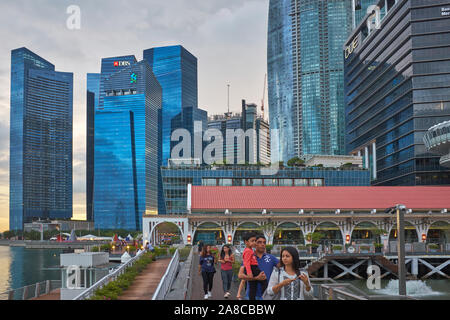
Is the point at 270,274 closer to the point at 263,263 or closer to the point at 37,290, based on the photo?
the point at 263,263

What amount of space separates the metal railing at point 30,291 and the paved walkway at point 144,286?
239 inches

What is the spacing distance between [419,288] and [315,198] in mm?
22467

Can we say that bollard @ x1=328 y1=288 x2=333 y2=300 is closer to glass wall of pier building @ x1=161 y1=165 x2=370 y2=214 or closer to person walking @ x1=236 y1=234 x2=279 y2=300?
person walking @ x1=236 y1=234 x2=279 y2=300

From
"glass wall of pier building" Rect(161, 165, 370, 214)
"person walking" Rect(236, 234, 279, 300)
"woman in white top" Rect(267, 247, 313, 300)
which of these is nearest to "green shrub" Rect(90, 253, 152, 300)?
"person walking" Rect(236, 234, 279, 300)

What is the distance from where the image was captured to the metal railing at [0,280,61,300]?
2319 cm

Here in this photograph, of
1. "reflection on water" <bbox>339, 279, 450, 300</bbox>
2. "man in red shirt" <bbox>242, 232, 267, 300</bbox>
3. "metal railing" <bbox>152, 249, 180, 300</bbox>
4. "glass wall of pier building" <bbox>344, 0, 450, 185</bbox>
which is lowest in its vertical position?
"reflection on water" <bbox>339, 279, 450, 300</bbox>

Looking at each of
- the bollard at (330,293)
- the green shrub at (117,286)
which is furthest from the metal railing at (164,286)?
the bollard at (330,293)

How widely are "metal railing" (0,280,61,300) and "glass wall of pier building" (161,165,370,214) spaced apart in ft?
144

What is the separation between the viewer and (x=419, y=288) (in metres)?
40.2

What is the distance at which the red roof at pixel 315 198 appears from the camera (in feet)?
192

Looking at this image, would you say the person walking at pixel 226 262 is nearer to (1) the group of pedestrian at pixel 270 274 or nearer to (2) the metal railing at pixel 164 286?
(1) the group of pedestrian at pixel 270 274

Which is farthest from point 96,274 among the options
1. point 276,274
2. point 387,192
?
point 387,192
